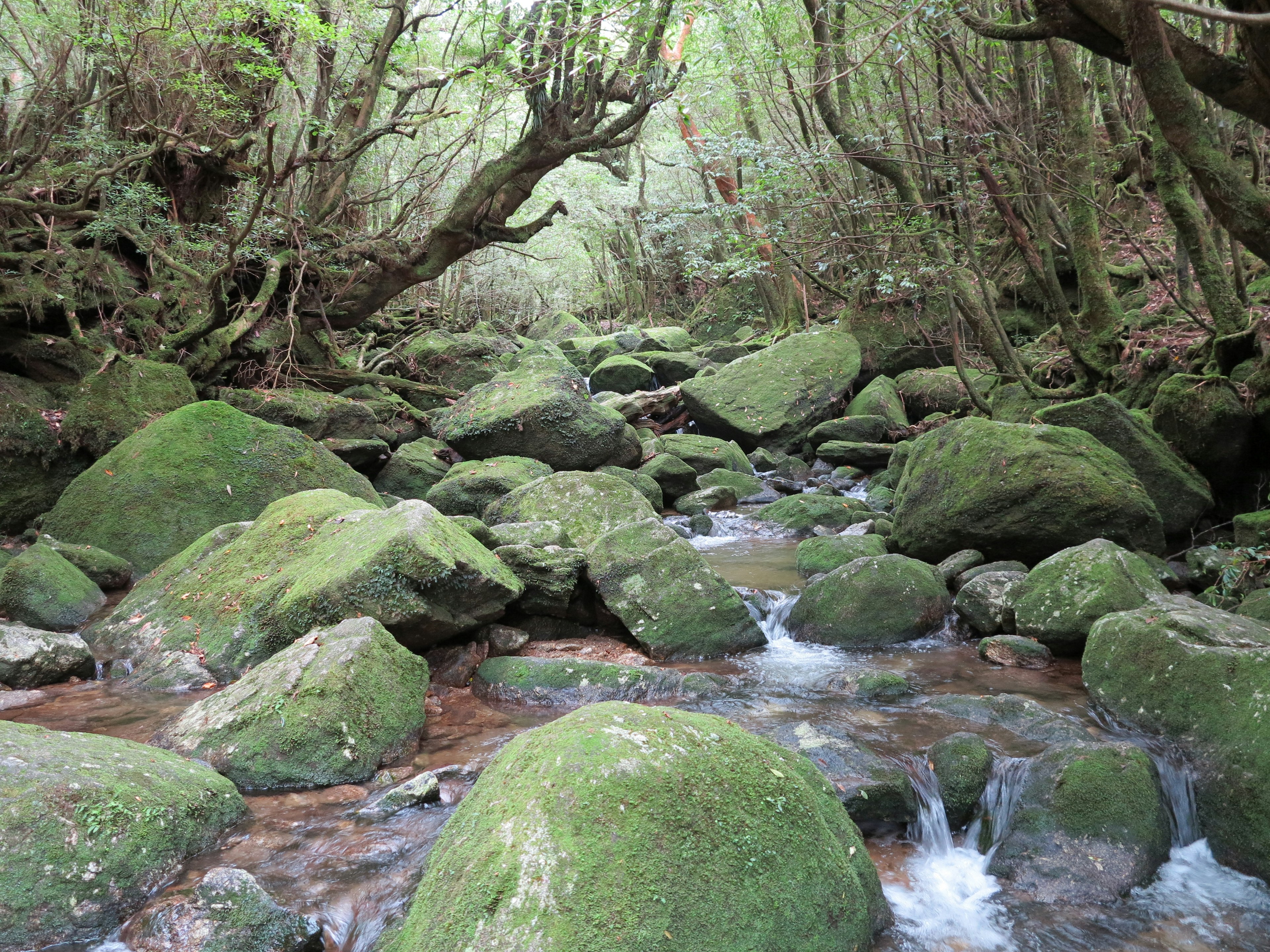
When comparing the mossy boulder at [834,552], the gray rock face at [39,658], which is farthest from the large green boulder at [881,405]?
the gray rock face at [39,658]

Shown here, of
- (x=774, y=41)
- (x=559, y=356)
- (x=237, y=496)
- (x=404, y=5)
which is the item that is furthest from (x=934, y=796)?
(x=559, y=356)

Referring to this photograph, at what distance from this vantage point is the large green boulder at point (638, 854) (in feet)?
7.89

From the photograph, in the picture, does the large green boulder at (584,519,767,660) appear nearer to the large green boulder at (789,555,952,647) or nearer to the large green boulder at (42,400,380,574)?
the large green boulder at (789,555,952,647)

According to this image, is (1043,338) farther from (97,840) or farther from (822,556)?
(97,840)

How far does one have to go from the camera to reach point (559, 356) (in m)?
18.6

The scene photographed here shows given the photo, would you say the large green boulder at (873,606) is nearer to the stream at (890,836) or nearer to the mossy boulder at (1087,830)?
the stream at (890,836)

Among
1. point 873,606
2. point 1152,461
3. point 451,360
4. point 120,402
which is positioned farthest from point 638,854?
point 451,360

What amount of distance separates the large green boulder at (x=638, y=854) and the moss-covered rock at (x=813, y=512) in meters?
7.24

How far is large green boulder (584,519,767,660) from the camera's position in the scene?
611 centimetres

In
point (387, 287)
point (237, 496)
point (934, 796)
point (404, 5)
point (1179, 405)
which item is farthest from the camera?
point (387, 287)

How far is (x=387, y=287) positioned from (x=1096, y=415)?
985 centimetres

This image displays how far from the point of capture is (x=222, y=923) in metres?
2.82

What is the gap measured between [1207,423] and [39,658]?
908 centimetres

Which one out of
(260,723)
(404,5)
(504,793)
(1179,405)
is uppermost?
(404,5)
